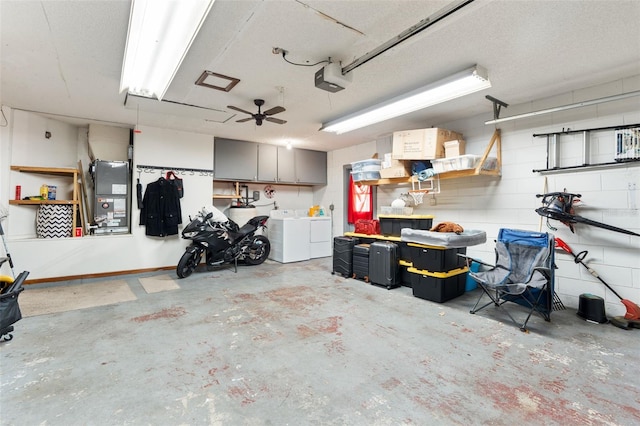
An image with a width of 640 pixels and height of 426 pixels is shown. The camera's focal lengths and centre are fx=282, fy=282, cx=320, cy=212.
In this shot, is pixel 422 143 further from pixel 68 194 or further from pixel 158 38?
pixel 68 194

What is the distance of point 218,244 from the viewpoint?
5.01 meters

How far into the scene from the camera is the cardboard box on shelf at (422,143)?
13.5ft

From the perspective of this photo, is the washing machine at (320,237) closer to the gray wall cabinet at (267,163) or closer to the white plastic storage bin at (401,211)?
the gray wall cabinet at (267,163)

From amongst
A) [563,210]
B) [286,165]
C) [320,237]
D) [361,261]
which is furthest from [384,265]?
[286,165]

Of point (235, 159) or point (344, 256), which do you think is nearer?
point (344, 256)

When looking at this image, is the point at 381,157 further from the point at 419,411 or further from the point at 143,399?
the point at 143,399

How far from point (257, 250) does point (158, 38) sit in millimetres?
4113

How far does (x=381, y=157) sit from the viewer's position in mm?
5844

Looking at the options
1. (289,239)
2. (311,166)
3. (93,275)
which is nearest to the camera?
(93,275)

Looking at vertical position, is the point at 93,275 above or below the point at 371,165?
below

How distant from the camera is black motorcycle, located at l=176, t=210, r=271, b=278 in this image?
4.79 metres

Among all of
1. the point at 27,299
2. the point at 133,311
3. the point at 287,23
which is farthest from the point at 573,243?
the point at 27,299

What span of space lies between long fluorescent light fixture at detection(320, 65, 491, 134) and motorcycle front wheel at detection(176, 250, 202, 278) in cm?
321

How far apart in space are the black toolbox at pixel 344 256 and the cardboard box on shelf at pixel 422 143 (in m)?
1.57
